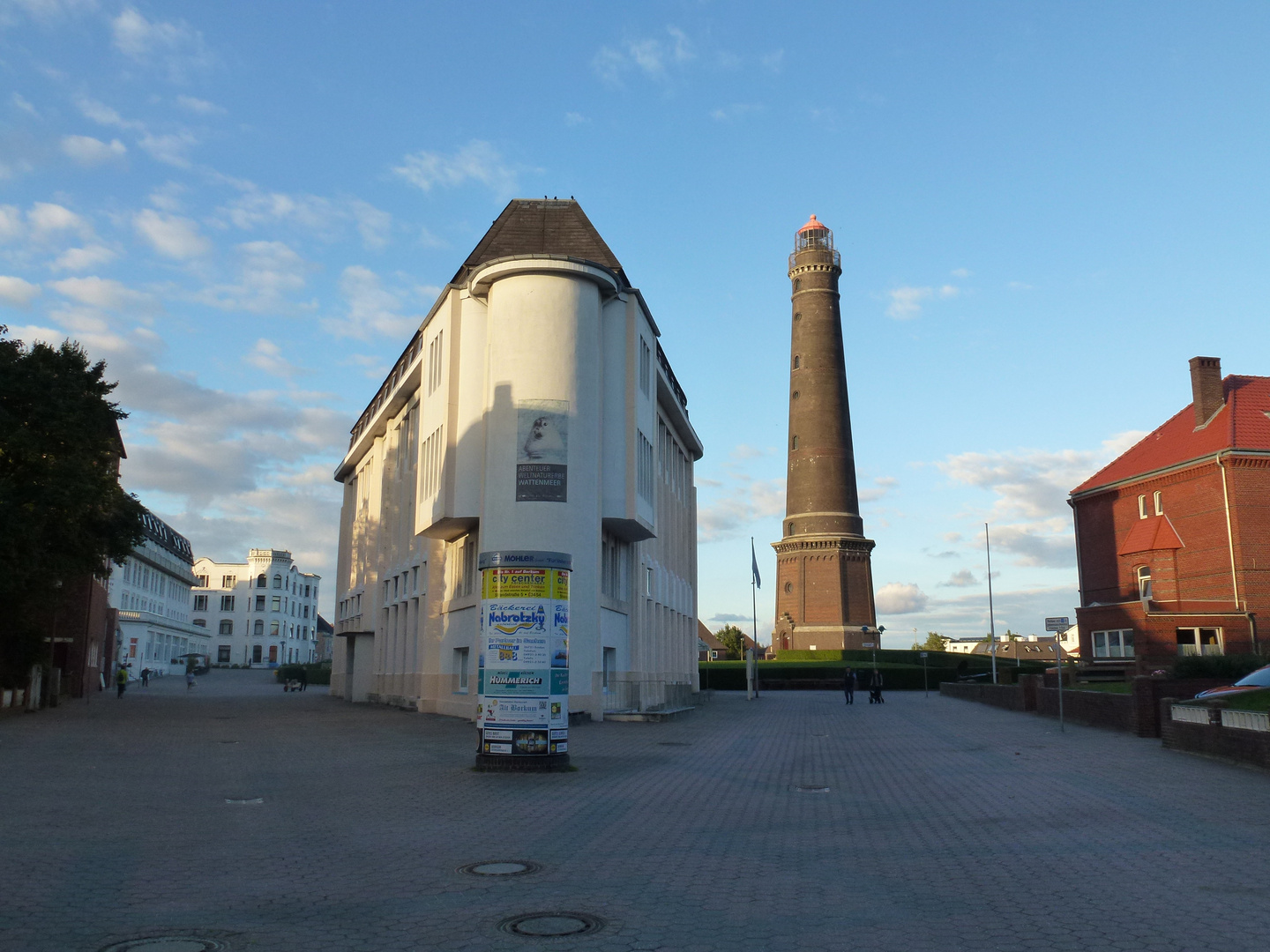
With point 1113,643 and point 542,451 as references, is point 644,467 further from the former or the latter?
point 1113,643

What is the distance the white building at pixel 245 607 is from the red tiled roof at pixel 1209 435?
112m

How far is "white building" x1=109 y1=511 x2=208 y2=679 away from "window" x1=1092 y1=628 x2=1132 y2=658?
57477 mm

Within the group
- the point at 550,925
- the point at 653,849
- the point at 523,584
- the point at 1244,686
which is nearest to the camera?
the point at 550,925

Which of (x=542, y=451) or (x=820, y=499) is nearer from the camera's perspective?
(x=542, y=451)

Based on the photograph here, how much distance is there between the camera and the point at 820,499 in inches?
2773

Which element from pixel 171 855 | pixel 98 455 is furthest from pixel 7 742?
pixel 171 855

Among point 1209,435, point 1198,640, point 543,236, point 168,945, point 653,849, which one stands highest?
point 543,236

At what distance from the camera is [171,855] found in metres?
9.44

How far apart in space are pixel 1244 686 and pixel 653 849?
1673 centimetres

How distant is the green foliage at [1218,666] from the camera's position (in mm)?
25062

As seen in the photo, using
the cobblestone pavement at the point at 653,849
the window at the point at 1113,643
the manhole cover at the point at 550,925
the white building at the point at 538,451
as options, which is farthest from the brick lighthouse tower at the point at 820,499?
the manhole cover at the point at 550,925

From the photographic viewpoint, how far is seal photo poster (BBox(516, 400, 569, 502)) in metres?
29.0

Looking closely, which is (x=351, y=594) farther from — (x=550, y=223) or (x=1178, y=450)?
(x=1178, y=450)

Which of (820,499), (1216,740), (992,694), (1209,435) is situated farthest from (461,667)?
(820,499)
